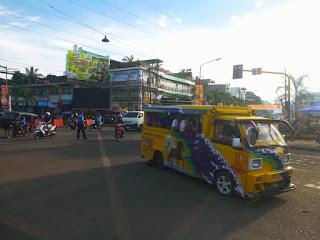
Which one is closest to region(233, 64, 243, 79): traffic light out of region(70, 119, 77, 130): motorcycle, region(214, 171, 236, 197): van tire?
region(70, 119, 77, 130): motorcycle

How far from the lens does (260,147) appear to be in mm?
7230

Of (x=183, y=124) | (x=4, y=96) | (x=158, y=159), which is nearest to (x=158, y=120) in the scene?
(x=158, y=159)

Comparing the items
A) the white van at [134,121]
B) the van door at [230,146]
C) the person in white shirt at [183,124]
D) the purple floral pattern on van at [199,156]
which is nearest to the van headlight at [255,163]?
the van door at [230,146]

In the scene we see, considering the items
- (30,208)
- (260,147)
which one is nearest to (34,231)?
(30,208)

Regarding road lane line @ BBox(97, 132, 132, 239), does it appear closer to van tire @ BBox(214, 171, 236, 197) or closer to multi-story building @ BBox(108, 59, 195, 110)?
van tire @ BBox(214, 171, 236, 197)

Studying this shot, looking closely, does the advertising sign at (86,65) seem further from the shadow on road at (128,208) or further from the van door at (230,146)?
the van door at (230,146)

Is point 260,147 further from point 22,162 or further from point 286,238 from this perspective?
point 22,162

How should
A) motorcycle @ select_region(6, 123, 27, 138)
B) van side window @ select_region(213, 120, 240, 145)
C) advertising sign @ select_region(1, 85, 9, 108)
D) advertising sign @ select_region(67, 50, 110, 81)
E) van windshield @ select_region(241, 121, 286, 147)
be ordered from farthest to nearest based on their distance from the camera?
advertising sign @ select_region(67, 50, 110, 81) < advertising sign @ select_region(1, 85, 9, 108) < motorcycle @ select_region(6, 123, 27, 138) < van side window @ select_region(213, 120, 240, 145) < van windshield @ select_region(241, 121, 286, 147)

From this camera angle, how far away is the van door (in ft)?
23.4

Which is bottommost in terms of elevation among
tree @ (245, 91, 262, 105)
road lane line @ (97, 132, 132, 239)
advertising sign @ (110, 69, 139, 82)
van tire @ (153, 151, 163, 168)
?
road lane line @ (97, 132, 132, 239)

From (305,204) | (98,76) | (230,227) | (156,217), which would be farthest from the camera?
(98,76)

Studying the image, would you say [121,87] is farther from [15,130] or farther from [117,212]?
[117,212]

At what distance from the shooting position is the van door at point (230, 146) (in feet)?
23.4

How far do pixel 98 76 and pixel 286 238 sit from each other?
55.4 m
